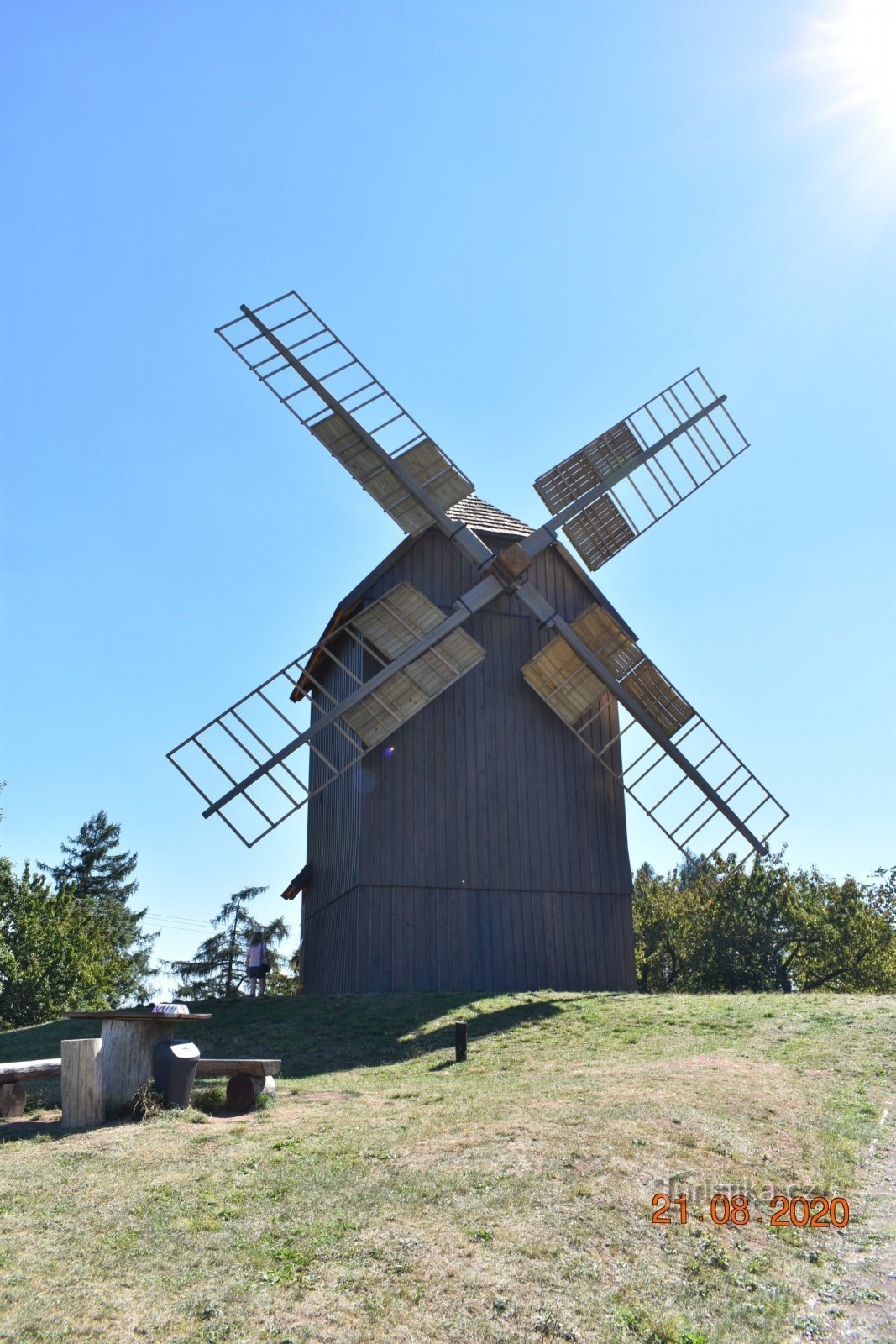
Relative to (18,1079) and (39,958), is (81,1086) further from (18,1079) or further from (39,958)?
(39,958)

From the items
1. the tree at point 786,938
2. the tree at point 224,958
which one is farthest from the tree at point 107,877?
the tree at point 786,938

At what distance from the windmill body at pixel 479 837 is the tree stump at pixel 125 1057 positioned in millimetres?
7733

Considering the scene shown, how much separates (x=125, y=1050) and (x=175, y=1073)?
A: 0.54 metres

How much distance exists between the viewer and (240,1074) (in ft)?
35.2

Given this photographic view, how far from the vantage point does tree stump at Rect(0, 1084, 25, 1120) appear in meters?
10.5

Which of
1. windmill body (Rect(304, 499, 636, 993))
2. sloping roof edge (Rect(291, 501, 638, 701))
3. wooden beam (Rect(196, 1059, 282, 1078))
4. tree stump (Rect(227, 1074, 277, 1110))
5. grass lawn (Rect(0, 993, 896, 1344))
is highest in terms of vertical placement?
sloping roof edge (Rect(291, 501, 638, 701))

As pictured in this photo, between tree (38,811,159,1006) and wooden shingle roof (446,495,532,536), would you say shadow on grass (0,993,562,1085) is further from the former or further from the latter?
tree (38,811,159,1006)

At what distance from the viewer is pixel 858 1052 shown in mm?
12055

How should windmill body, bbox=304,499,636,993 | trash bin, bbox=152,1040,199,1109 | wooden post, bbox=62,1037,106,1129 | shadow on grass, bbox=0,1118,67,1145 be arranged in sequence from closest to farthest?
shadow on grass, bbox=0,1118,67,1145 → wooden post, bbox=62,1037,106,1129 → trash bin, bbox=152,1040,199,1109 → windmill body, bbox=304,499,636,993

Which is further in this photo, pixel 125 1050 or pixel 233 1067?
pixel 233 1067

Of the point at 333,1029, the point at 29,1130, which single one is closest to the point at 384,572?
the point at 333,1029

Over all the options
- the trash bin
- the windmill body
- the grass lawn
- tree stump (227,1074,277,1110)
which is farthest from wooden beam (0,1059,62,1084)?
the windmill body

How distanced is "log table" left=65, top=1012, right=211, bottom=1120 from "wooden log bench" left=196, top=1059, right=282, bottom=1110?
57 centimetres

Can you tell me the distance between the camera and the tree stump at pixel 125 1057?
1004cm
